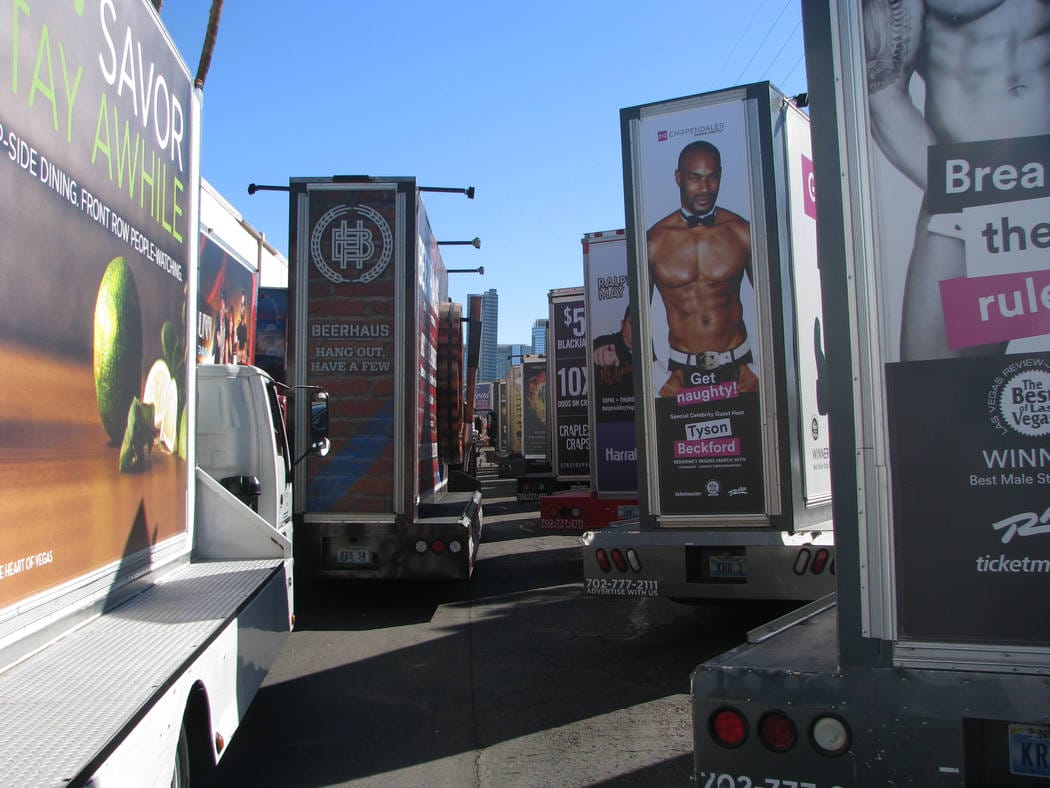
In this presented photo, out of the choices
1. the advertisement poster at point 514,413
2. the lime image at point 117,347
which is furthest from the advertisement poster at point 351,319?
the advertisement poster at point 514,413

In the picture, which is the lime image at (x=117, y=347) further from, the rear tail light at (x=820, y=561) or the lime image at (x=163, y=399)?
the rear tail light at (x=820, y=561)

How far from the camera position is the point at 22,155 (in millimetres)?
2588

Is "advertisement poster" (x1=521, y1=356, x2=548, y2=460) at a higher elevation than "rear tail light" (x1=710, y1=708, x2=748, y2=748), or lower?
higher

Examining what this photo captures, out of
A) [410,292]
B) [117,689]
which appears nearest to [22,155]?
[117,689]

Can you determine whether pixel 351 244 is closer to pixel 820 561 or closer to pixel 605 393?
pixel 605 393

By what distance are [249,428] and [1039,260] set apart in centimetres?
548

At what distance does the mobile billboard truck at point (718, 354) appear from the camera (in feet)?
19.4

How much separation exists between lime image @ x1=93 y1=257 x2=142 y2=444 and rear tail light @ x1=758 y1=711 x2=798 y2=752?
272 cm

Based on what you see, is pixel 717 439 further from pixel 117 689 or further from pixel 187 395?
pixel 117 689

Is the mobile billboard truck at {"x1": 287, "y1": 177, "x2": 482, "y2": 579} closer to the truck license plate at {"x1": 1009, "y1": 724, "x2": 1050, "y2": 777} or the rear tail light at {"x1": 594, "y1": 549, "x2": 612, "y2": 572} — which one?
the rear tail light at {"x1": 594, "y1": 549, "x2": 612, "y2": 572}

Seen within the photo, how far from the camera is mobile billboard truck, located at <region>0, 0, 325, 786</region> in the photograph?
2.49 m

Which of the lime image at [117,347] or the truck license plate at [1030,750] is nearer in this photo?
the truck license plate at [1030,750]

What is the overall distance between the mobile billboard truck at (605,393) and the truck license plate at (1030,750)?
8264 mm

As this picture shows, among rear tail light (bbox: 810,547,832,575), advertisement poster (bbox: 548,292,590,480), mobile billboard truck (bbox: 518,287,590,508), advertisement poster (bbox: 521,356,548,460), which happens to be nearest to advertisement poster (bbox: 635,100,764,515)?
rear tail light (bbox: 810,547,832,575)
